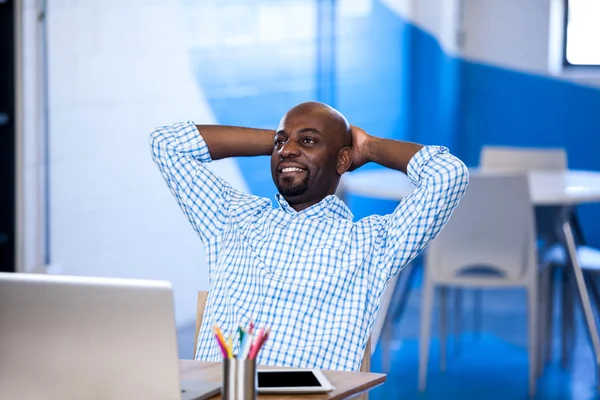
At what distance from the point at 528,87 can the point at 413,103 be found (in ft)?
2.41

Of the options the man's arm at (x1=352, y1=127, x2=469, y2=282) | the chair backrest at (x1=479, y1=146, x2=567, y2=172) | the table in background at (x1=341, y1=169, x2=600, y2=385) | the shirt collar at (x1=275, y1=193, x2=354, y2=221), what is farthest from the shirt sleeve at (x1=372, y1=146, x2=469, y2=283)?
the chair backrest at (x1=479, y1=146, x2=567, y2=172)

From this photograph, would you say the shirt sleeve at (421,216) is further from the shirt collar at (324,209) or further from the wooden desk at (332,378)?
the wooden desk at (332,378)

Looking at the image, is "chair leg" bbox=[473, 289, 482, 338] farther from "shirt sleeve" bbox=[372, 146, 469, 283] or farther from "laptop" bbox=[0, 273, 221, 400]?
"laptop" bbox=[0, 273, 221, 400]

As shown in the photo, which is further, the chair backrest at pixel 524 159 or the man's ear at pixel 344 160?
the chair backrest at pixel 524 159

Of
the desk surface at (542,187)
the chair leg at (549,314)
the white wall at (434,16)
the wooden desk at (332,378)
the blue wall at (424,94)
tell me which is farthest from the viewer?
the white wall at (434,16)

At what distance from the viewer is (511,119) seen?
247 inches

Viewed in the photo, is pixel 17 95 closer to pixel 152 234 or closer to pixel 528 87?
pixel 152 234

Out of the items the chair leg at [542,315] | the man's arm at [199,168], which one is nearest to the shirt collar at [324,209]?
the man's arm at [199,168]

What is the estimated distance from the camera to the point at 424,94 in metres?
6.18

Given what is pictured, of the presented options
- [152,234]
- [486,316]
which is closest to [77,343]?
[152,234]

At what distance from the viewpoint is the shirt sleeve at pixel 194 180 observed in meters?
2.00

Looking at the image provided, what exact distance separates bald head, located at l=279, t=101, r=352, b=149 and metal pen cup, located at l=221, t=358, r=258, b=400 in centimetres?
80

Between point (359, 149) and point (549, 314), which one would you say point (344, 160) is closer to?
point (359, 149)

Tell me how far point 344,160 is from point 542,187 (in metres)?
2.02
